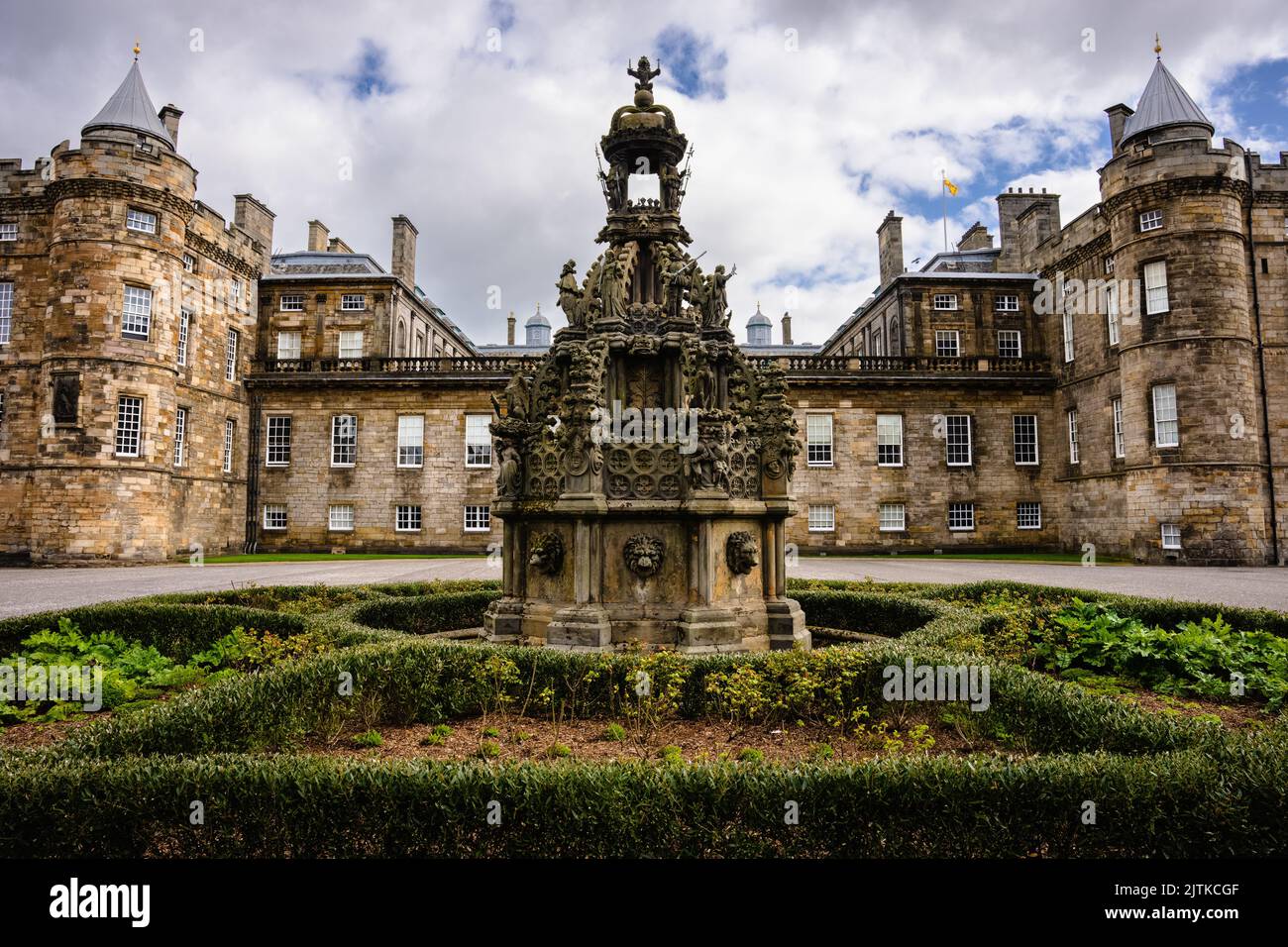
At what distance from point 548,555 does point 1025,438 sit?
30991 millimetres

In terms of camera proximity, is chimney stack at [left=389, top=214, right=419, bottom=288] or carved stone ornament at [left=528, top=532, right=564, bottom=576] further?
chimney stack at [left=389, top=214, right=419, bottom=288]

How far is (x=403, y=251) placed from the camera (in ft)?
127

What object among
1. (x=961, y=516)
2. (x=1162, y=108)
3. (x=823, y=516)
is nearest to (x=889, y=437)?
(x=823, y=516)

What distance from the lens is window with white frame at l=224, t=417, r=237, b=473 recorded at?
32.2m

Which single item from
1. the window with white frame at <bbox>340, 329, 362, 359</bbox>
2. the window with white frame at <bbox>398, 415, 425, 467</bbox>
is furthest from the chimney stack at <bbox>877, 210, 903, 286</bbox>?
the window with white frame at <bbox>340, 329, 362, 359</bbox>

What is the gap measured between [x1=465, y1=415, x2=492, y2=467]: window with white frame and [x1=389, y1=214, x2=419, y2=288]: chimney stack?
35.1ft

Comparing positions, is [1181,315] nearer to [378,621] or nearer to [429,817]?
[378,621]

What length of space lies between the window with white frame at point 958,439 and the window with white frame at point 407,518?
24.9 metres

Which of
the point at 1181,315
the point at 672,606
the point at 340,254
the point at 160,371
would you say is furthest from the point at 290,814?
the point at 340,254

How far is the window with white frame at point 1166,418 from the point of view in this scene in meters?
26.2

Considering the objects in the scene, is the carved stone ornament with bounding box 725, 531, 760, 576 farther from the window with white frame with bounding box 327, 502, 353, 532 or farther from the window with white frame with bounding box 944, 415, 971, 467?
the window with white frame with bounding box 327, 502, 353, 532

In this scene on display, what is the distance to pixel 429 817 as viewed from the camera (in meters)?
3.71

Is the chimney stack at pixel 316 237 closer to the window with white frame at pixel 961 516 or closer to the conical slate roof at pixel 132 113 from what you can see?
the conical slate roof at pixel 132 113

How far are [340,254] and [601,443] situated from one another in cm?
3679
